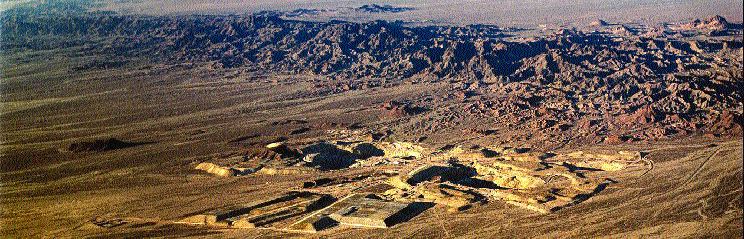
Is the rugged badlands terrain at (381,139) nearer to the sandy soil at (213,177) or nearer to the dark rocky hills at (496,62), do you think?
the sandy soil at (213,177)

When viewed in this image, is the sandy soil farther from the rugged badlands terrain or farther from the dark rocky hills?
the dark rocky hills

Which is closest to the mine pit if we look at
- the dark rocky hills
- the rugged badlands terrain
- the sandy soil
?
the rugged badlands terrain

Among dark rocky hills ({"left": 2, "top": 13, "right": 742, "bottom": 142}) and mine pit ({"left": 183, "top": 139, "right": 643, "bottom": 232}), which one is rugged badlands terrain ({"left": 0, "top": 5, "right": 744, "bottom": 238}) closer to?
mine pit ({"left": 183, "top": 139, "right": 643, "bottom": 232})

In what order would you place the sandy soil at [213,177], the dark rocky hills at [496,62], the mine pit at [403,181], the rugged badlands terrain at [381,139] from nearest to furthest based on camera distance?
1. the sandy soil at [213,177]
2. the rugged badlands terrain at [381,139]
3. the mine pit at [403,181]
4. the dark rocky hills at [496,62]

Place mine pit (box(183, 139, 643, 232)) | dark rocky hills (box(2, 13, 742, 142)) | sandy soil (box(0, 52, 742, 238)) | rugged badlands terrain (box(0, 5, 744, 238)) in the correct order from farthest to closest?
1. dark rocky hills (box(2, 13, 742, 142))
2. mine pit (box(183, 139, 643, 232))
3. rugged badlands terrain (box(0, 5, 744, 238))
4. sandy soil (box(0, 52, 742, 238))

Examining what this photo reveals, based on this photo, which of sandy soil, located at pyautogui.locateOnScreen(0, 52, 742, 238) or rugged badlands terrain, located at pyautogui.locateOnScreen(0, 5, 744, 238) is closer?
sandy soil, located at pyautogui.locateOnScreen(0, 52, 742, 238)

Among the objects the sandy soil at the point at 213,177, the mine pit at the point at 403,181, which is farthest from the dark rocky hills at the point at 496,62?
the mine pit at the point at 403,181

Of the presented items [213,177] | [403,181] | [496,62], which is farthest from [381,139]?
[496,62]

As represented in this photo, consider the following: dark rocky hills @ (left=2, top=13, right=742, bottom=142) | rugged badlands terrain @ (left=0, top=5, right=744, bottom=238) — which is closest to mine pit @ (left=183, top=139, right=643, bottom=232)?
rugged badlands terrain @ (left=0, top=5, right=744, bottom=238)

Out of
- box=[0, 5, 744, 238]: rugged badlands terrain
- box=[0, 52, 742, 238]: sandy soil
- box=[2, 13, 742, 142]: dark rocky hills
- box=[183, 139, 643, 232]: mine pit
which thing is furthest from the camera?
box=[2, 13, 742, 142]: dark rocky hills
